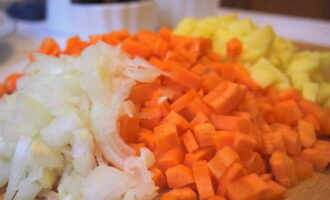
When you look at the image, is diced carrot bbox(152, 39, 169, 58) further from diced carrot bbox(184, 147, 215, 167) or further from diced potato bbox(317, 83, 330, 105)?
diced potato bbox(317, 83, 330, 105)

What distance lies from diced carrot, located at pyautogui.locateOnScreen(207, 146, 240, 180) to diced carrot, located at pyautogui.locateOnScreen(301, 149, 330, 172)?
0.79ft

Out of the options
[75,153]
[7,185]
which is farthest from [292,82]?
[7,185]

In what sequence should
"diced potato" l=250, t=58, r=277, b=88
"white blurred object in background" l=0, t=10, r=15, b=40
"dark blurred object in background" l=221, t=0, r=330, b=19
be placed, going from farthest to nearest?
1. "dark blurred object in background" l=221, t=0, r=330, b=19
2. "white blurred object in background" l=0, t=10, r=15, b=40
3. "diced potato" l=250, t=58, r=277, b=88

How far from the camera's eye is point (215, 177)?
3.02 ft

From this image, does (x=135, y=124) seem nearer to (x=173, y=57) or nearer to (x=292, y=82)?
(x=173, y=57)

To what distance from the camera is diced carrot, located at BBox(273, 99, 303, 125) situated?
3.74ft

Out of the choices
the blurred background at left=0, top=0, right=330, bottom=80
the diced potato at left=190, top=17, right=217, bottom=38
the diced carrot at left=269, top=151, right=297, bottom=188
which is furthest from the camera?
the blurred background at left=0, top=0, right=330, bottom=80

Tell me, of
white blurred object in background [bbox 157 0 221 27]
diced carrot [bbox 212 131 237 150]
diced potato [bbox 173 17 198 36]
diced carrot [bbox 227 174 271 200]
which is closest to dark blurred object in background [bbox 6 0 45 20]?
white blurred object in background [bbox 157 0 221 27]

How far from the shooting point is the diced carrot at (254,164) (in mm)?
952

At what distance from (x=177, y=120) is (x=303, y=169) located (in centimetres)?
34

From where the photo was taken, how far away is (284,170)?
0.96 metres

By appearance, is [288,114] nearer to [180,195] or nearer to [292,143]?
[292,143]

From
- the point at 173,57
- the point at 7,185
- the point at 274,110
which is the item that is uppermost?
the point at 173,57

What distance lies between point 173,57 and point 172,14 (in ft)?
3.67
